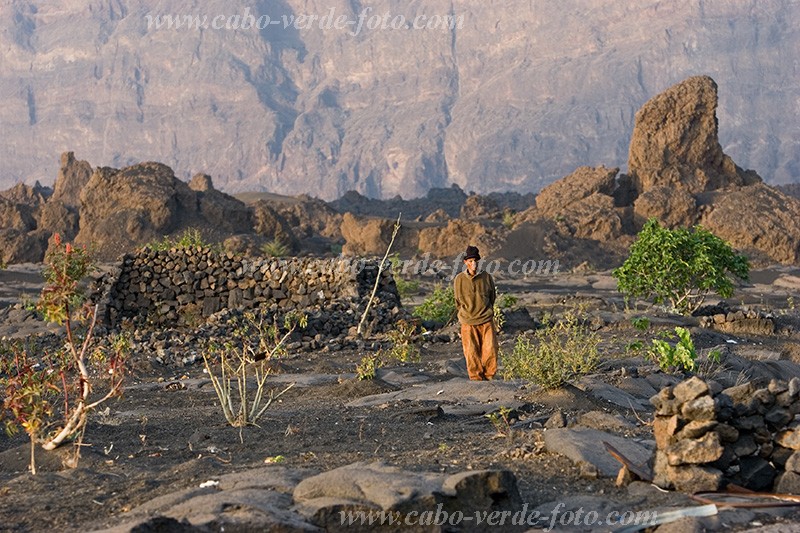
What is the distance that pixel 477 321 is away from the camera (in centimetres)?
1116

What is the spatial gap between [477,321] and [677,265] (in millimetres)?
7582

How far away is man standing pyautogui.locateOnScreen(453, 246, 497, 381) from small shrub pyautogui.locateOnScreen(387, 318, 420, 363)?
2.39 metres

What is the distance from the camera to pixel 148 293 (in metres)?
18.3

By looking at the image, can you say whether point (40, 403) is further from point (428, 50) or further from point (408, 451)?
point (428, 50)

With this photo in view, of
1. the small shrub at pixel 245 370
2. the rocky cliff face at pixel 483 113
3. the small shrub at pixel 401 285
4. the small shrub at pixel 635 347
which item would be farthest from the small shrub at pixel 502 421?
the rocky cliff face at pixel 483 113

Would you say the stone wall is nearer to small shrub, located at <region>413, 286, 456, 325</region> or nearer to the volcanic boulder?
small shrub, located at <region>413, 286, 456, 325</region>

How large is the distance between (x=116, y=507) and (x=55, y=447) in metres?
1.68

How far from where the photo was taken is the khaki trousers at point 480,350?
11.1m

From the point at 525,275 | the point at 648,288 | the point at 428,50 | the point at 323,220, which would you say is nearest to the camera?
the point at 648,288

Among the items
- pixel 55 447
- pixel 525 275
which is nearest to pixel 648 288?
pixel 55 447

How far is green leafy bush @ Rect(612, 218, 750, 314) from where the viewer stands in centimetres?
1766

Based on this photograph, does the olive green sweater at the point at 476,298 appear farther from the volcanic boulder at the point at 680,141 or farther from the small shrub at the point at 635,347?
the volcanic boulder at the point at 680,141

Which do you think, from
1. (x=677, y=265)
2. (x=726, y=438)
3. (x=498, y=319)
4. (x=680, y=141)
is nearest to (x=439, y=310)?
(x=498, y=319)

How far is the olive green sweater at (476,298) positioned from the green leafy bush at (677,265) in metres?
7.21
